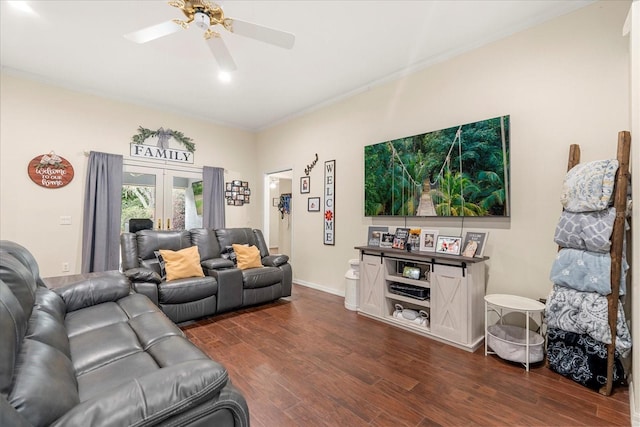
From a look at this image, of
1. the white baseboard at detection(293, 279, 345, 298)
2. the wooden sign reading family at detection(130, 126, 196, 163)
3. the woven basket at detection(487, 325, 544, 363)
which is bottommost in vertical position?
the white baseboard at detection(293, 279, 345, 298)

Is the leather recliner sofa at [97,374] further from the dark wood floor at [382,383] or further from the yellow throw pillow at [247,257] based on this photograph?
the yellow throw pillow at [247,257]

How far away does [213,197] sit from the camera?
5.60 m

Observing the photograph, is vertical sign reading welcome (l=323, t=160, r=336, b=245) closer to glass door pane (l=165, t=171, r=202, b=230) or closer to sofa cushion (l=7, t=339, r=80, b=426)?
glass door pane (l=165, t=171, r=202, b=230)

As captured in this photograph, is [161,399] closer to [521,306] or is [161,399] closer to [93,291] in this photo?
[93,291]

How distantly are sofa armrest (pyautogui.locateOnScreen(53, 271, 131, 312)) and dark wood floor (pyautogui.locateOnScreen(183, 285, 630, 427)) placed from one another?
911 millimetres

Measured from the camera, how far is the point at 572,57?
2.52 metres

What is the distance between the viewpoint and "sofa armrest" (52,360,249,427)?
0.84 meters

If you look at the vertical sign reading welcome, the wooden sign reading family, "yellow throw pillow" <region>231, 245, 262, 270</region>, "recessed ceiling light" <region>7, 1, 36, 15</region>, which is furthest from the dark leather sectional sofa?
"recessed ceiling light" <region>7, 1, 36, 15</region>

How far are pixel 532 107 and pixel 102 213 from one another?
5.62 m

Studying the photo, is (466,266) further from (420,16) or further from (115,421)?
(115,421)

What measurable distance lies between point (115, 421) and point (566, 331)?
285cm

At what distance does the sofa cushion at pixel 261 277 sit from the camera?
3740mm

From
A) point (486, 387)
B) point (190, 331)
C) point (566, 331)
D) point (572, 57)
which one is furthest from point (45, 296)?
point (572, 57)

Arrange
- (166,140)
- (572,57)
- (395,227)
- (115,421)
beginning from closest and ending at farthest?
(115,421) < (572,57) < (395,227) < (166,140)
